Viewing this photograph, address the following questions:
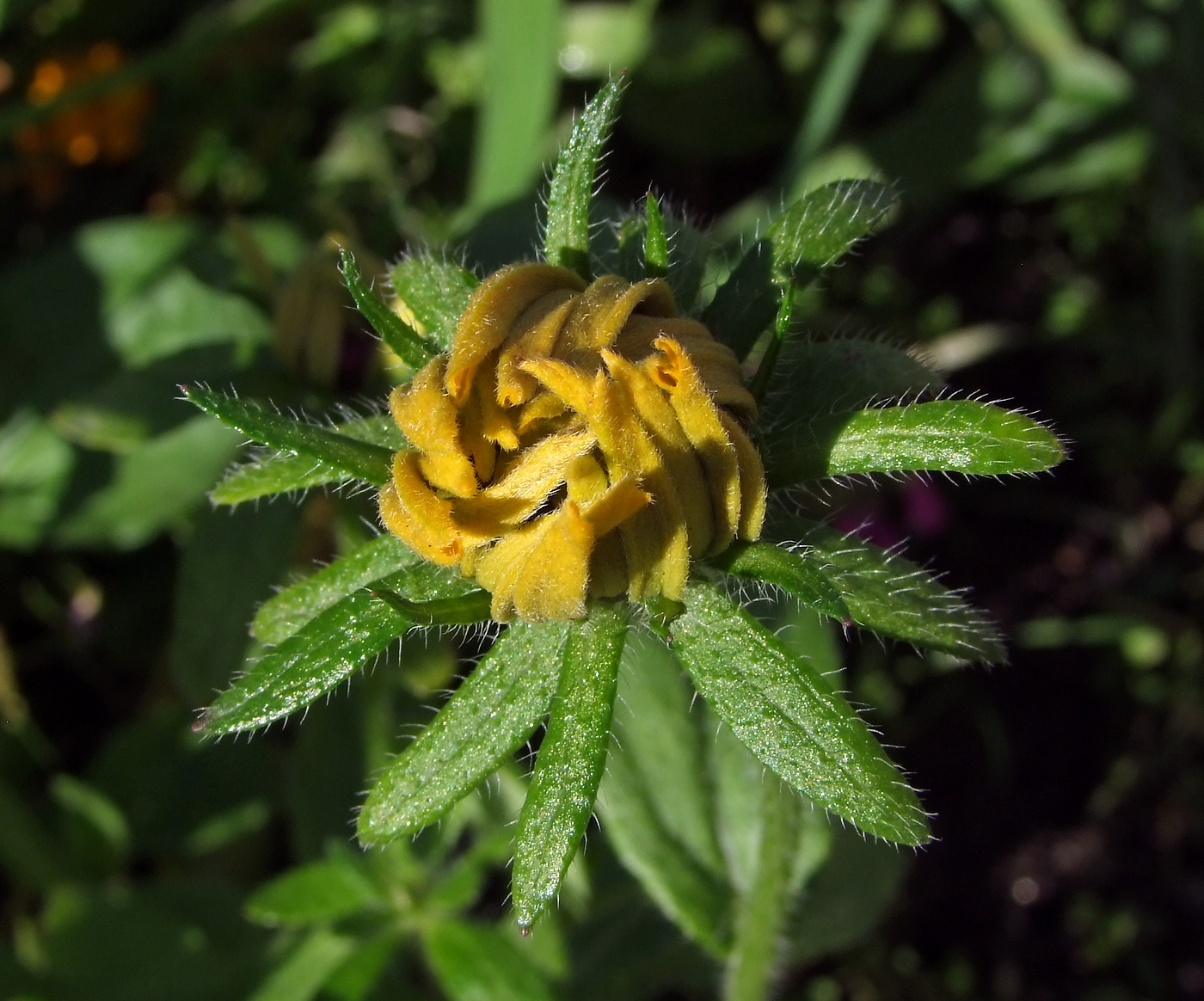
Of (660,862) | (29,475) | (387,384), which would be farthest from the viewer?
(29,475)

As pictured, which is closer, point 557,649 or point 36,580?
point 557,649

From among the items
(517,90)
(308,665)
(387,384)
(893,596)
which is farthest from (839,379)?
(517,90)

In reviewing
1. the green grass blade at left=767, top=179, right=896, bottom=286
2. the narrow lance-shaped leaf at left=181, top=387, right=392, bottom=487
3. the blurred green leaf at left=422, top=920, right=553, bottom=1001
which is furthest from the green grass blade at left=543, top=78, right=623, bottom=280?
the blurred green leaf at left=422, top=920, right=553, bottom=1001

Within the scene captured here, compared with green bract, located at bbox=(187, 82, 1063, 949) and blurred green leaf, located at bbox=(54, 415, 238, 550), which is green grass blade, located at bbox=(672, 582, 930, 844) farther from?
blurred green leaf, located at bbox=(54, 415, 238, 550)

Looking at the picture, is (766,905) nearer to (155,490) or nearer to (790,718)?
(790,718)

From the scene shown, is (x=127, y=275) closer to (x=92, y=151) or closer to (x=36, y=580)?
(x=92, y=151)

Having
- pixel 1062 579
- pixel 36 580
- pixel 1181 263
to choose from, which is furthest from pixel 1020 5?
pixel 36 580

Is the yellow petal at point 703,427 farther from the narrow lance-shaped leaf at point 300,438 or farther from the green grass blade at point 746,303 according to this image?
the narrow lance-shaped leaf at point 300,438
